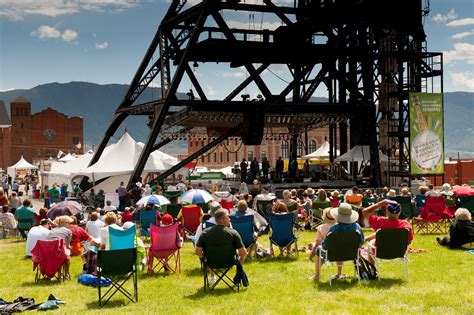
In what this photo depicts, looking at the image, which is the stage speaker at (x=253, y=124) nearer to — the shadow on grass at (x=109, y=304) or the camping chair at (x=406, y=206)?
the camping chair at (x=406, y=206)

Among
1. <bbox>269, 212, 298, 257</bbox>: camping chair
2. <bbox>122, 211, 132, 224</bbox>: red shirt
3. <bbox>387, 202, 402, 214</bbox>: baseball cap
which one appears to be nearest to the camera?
<bbox>387, 202, 402, 214</bbox>: baseball cap

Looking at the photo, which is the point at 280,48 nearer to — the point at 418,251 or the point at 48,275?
the point at 418,251

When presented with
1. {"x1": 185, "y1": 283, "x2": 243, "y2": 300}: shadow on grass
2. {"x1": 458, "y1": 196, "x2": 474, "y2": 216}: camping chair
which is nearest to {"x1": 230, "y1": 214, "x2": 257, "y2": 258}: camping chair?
{"x1": 185, "y1": 283, "x2": 243, "y2": 300}: shadow on grass

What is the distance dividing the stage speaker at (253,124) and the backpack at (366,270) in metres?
20.3

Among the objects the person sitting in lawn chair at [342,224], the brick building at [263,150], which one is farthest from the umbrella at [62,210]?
the brick building at [263,150]

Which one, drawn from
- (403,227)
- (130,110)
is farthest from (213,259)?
(130,110)

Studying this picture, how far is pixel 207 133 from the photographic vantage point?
114ft

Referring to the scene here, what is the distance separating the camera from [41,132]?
447 feet

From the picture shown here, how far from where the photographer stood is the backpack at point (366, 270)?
34.0 ft

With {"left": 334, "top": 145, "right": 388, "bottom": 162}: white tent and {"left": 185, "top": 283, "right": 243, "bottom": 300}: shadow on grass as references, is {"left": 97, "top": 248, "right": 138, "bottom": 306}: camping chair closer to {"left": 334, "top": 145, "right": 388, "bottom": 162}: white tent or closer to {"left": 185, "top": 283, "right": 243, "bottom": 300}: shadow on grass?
{"left": 185, "top": 283, "right": 243, "bottom": 300}: shadow on grass

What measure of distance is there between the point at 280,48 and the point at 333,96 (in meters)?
5.86

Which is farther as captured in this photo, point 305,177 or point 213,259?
point 305,177

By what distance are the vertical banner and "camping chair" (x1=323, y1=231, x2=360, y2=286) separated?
19.6 meters

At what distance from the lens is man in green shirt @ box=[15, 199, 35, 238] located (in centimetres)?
1766
